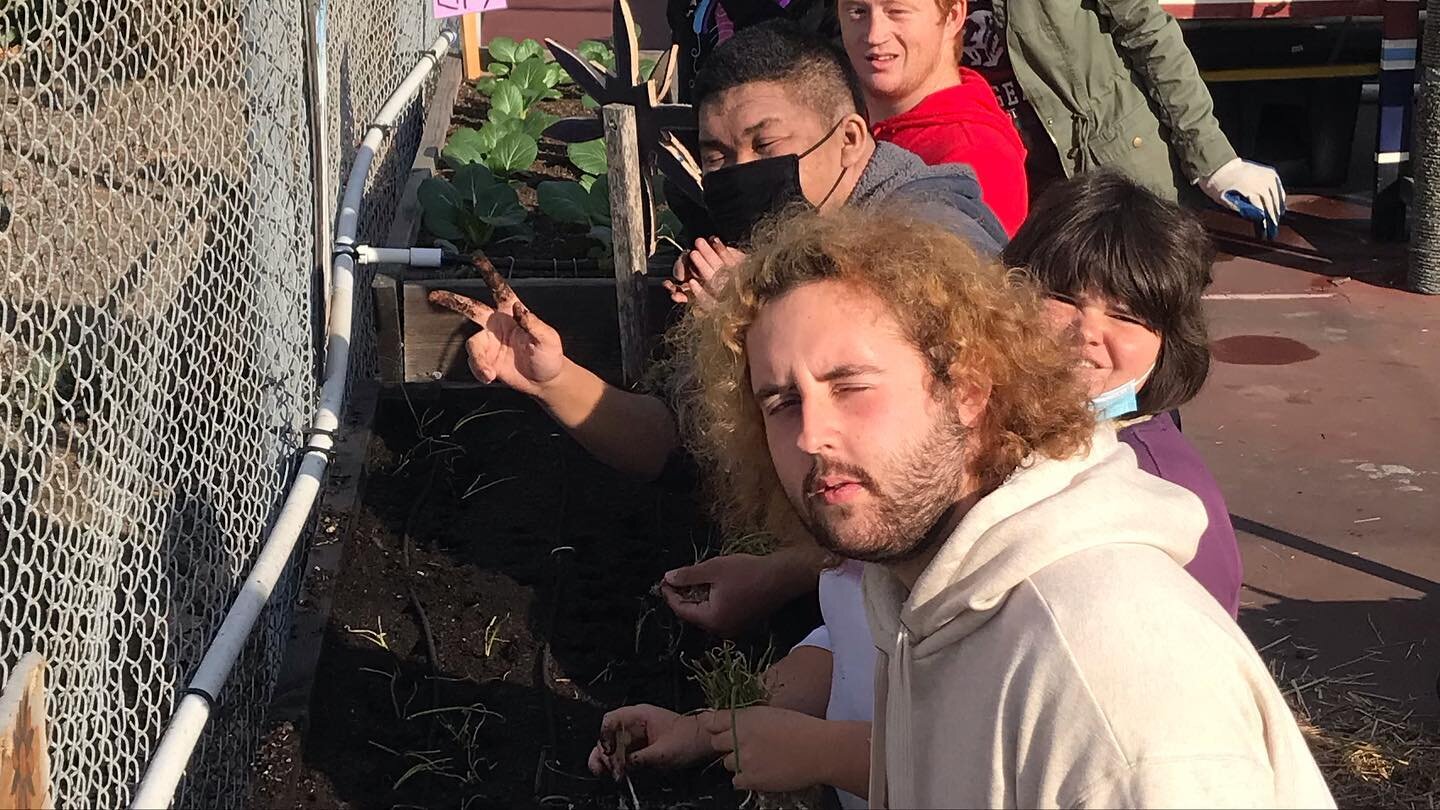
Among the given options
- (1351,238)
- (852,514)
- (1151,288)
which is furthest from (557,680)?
(1351,238)

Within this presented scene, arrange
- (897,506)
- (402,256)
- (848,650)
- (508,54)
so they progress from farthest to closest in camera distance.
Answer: (508,54)
(402,256)
(848,650)
(897,506)

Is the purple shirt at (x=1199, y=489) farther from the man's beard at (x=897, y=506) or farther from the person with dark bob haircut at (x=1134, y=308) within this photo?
the man's beard at (x=897, y=506)

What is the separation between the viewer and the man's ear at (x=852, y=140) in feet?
11.0

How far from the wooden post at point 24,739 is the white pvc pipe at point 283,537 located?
49cm

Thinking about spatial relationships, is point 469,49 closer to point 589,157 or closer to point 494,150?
point 494,150

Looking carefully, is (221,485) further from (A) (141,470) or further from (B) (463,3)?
(B) (463,3)

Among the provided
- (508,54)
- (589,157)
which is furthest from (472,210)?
(508,54)

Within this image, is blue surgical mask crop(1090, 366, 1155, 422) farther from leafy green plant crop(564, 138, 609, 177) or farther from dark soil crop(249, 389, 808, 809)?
leafy green plant crop(564, 138, 609, 177)

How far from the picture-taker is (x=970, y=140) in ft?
11.8

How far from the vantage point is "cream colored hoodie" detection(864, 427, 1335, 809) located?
1502 millimetres

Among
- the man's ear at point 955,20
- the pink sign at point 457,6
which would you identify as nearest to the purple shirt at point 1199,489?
the man's ear at point 955,20

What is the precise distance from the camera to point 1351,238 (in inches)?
287

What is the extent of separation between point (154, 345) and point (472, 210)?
9.51 feet

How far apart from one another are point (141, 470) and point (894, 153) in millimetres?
1597
